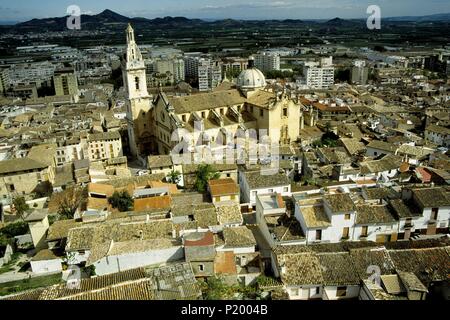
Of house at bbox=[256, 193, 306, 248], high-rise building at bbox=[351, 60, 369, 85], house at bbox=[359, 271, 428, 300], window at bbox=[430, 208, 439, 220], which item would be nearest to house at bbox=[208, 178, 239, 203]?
house at bbox=[256, 193, 306, 248]

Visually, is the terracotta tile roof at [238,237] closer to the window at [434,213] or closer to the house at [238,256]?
the house at [238,256]

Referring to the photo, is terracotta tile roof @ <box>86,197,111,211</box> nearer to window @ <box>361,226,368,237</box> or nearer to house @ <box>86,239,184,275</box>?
house @ <box>86,239,184,275</box>

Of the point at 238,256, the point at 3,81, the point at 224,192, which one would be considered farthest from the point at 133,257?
the point at 3,81

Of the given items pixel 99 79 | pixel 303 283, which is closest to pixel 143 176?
pixel 303 283

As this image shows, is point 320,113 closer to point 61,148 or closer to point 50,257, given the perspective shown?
point 61,148

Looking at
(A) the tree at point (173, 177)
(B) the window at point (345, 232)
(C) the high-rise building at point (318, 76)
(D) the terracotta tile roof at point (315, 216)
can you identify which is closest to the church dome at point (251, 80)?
(A) the tree at point (173, 177)
